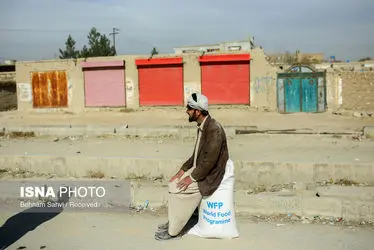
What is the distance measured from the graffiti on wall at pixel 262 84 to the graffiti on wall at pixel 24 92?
12302 mm

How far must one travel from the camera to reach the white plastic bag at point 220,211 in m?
4.08

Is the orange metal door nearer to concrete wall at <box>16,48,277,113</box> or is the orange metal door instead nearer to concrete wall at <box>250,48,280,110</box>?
concrete wall at <box>16,48,277,113</box>

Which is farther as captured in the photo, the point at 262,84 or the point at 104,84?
the point at 104,84

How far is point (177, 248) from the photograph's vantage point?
157 inches

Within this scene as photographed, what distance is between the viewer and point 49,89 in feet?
70.2

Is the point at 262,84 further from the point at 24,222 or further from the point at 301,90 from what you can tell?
the point at 24,222

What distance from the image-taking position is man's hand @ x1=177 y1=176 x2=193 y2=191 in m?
4.02

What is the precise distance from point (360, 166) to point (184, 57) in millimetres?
14007

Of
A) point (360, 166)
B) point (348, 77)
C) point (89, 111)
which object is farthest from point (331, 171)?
point (89, 111)

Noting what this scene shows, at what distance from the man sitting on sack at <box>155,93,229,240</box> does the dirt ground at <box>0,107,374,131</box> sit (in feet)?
33.9

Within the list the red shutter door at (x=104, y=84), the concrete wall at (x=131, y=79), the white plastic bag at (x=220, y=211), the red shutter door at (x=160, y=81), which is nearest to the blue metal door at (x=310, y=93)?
the concrete wall at (x=131, y=79)

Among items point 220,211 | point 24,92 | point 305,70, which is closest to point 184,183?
point 220,211

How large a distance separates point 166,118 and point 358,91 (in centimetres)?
867

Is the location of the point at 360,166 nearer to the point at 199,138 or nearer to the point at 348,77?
the point at 199,138
